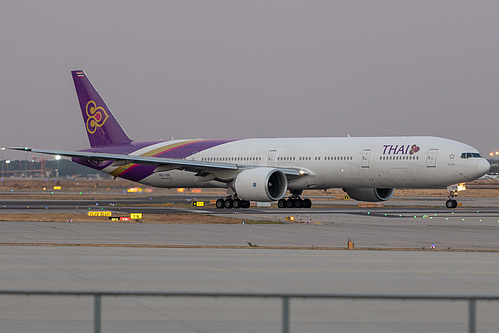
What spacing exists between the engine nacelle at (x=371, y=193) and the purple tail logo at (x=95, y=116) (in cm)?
1866

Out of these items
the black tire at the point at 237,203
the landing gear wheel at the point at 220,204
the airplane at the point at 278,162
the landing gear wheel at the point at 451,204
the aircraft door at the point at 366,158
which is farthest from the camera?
the landing gear wheel at the point at 220,204

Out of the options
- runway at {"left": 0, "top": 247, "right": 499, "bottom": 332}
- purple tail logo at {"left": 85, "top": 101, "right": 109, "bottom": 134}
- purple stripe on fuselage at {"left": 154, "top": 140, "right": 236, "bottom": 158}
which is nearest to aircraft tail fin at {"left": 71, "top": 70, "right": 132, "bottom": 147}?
purple tail logo at {"left": 85, "top": 101, "right": 109, "bottom": 134}

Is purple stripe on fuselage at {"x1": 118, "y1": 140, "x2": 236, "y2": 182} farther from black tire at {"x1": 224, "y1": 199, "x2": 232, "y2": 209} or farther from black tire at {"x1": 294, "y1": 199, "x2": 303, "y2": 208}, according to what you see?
black tire at {"x1": 294, "y1": 199, "x2": 303, "y2": 208}

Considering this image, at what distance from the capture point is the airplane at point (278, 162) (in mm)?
47938

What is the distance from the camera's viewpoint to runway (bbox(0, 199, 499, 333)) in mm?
11523

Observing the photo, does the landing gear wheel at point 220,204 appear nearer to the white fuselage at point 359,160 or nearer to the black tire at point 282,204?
the white fuselage at point 359,160

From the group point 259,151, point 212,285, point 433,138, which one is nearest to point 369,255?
point 212,285

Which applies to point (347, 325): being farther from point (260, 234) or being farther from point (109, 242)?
point (260, 234)

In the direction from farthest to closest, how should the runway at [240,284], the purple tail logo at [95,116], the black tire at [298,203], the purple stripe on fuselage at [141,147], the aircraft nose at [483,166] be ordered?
the purple tail logo at [95,116]
the purple stripe on fuselage at [141,147]
the black tire at [298,203]
the aircraft nose at [483,166]
the runway at [240,284]

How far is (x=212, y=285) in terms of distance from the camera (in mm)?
16328

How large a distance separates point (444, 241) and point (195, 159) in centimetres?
3163

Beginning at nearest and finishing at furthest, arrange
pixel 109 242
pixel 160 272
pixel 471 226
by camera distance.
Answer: pixel 160 272 < pixel 109 242 < pixel 471 226

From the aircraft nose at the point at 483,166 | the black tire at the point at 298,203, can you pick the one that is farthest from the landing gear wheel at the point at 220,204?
the aircraft nose at the point at 483,166

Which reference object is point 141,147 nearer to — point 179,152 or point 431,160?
point 179,152
